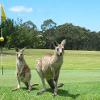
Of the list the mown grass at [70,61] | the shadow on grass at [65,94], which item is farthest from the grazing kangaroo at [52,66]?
the mown grass at [70,61]

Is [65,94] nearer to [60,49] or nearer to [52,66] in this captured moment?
[52,66]

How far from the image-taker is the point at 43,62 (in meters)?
12.3

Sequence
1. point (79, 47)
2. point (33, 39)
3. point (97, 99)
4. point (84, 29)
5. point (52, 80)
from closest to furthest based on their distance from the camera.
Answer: point (97, 99) < point (52, 80) < point (33, 39) < point (79, 47) < point (84, 29)

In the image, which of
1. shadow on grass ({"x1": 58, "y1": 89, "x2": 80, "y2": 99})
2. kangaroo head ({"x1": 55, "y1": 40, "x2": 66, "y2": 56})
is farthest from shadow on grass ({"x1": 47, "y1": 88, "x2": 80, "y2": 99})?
kangaroo head ({"x1": 55, "y1": 40, "x2": 66, "y2": 56})

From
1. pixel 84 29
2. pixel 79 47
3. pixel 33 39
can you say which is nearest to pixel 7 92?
pixel 33 39

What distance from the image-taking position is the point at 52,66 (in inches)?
465

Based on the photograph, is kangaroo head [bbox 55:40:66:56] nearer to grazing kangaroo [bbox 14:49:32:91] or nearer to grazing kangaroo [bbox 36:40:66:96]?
grazing kangaroo [bbox 36:40:66:96]

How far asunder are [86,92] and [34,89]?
1702mm

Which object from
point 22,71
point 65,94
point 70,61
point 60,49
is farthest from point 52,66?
point 70,61

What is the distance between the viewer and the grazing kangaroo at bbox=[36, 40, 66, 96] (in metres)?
11.4

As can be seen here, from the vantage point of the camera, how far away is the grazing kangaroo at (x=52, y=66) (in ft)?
37.3

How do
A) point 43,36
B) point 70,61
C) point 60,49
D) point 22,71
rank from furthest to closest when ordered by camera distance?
point 43,36 → point 70,61 → point 22,71 → point 60,49

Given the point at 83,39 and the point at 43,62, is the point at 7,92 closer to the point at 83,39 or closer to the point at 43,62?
the point at 43,62

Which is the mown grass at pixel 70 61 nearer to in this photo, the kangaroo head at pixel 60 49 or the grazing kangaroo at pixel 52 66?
the grazing kangaroo at pixel 52 66
